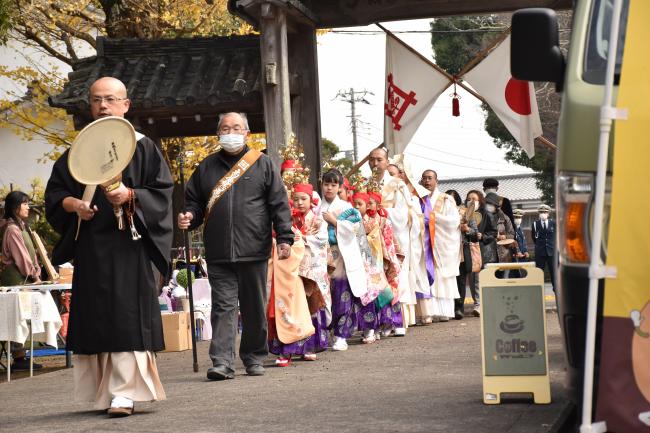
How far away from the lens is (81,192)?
25.4 ft

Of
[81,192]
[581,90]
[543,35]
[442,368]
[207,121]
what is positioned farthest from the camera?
[207,121]

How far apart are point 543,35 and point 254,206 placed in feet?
16.0

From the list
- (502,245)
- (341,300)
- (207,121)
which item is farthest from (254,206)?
(502,245)

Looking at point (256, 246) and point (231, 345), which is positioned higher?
point (256, 246)

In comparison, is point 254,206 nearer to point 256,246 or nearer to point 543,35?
point 256,246

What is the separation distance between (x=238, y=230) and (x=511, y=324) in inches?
130

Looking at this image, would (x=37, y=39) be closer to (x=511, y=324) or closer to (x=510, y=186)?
(x=511, y=324)

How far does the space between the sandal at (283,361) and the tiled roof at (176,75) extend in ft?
15.8

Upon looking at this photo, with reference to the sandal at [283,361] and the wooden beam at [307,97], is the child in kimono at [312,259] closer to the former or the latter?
the sandal at [283,361]

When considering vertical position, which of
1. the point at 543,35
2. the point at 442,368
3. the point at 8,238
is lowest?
the point at 442,368

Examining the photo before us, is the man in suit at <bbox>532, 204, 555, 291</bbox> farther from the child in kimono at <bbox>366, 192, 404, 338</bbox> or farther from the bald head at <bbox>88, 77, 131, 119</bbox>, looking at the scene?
the bald head at <bbox>88, 77, 131, 119</bbox>

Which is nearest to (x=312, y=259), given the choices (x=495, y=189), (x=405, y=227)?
(x=405, y=227)

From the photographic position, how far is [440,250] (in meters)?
16.9

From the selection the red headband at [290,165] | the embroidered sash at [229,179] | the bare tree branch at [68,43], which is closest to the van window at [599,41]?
the embroidered sash at [229,179]
